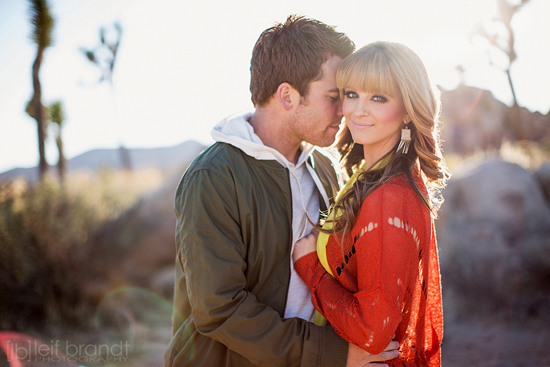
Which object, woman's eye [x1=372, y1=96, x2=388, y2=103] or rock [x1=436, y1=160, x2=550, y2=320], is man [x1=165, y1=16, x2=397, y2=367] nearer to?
woman's eye [x1=372, y1=96, x2=388, y2=103]

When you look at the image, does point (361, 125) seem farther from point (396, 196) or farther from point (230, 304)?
point (230, 304)

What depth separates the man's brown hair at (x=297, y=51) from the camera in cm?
256

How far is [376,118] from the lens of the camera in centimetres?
222

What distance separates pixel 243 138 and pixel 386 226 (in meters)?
1.05

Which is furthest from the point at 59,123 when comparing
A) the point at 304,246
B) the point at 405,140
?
the point at 405,140

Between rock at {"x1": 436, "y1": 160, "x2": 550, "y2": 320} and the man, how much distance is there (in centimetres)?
387

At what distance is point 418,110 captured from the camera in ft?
7.07

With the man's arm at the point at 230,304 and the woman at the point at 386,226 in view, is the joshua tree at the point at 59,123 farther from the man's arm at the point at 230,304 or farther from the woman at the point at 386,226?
the woman at the point at 386,226

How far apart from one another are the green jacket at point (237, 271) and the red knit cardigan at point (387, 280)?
0.68 ft

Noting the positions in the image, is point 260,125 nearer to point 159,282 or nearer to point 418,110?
point 418,110

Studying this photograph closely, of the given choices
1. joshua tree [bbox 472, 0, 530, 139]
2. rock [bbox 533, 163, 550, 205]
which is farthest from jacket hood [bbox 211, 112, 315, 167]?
joshua tree [bbox 472, 0, 530, 139]

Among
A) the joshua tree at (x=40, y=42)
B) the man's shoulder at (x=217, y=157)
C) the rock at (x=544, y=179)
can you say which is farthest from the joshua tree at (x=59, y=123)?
the rock at (x=544, y=179)

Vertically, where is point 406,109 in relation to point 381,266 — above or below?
above

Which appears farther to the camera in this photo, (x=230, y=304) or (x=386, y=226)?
(x=230, y=304)
